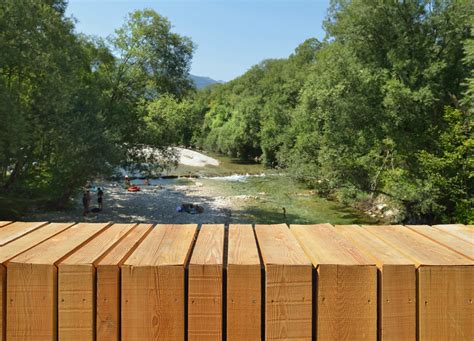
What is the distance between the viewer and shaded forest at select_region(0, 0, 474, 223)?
16.2 metres

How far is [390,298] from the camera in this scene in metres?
1.76

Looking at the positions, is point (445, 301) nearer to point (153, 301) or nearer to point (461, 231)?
point (461, 231)

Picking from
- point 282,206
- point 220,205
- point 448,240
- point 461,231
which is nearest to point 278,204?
point 282,206

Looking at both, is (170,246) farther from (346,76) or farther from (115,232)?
(346,76)

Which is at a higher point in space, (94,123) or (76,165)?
(94,123)

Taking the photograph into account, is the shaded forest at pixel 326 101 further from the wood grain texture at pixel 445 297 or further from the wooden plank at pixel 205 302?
the wood grain texture at pixel 445 297

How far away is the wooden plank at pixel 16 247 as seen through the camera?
1770 mm

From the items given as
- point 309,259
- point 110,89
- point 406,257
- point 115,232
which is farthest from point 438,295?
point 110,89

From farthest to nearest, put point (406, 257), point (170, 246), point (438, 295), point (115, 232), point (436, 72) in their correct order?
point (436, 72) < point (115, 232) < point (170, 246) < point (406, 257) < point (438, 295)

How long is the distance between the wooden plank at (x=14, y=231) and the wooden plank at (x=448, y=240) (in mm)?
2266

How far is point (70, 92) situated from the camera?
1722 cm

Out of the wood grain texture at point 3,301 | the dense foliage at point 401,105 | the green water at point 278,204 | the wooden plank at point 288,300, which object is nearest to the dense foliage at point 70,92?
the green water at point 278,204

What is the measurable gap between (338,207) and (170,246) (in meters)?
24.8

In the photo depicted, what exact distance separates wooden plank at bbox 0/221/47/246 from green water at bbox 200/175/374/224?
1917 centimetres
